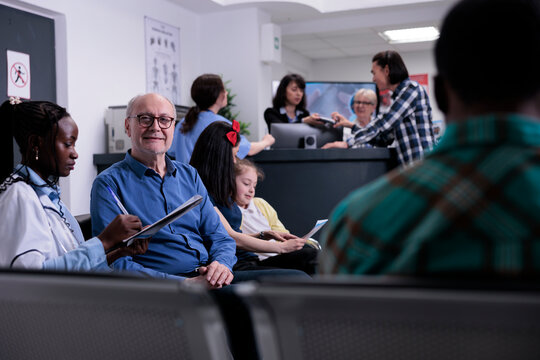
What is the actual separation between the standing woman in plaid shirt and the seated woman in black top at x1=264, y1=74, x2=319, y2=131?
1203 millimetres

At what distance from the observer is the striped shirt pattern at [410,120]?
3.76 meters

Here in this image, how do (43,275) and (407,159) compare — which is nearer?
(43,275)

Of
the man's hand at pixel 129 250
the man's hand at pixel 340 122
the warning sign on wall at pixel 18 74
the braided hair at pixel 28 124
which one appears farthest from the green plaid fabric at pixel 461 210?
the warning sign on wall at pixel 18 74

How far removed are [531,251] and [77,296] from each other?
50 cm

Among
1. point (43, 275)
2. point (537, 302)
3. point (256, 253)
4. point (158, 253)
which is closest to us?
point (537, 302)

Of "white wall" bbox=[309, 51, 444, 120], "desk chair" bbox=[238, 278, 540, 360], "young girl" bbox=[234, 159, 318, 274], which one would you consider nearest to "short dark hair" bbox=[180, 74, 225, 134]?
"young girl" bbox=[234, 159, 318, 274]

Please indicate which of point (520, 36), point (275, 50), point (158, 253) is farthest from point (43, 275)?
point (275, 50)

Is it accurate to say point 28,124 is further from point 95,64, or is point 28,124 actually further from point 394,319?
point 95,64

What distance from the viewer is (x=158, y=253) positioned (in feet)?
6.47

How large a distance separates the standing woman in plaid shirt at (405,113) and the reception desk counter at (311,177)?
0.64 feet

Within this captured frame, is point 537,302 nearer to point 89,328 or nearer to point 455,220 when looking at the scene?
point 455,220

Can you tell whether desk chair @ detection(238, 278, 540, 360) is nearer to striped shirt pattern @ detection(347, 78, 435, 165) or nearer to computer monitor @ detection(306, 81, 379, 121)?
striped shirt pattern @ detection(347, 78, 435, 165)

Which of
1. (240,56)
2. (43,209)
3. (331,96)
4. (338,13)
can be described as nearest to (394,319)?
(43,209)

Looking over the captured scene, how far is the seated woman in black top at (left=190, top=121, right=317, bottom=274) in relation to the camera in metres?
2.50
